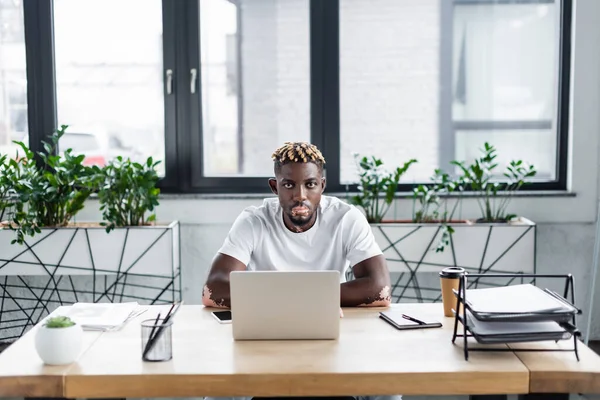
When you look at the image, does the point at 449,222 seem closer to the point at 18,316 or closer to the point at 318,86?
the point at 318,86

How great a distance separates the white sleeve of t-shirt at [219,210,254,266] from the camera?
2482 millimetres

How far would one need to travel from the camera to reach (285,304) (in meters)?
1.87

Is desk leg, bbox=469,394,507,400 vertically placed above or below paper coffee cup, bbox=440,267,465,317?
below

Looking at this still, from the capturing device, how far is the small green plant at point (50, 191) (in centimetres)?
348

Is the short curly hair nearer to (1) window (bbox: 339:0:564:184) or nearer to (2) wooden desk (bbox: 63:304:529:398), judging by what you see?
(2) wooden desk (bbox: 63:304:529:398)

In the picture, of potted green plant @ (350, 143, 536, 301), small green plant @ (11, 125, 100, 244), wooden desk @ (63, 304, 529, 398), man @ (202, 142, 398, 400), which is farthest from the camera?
potted green plant @ (350, 143, 536, 301)

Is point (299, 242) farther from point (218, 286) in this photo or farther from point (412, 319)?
point (412, 319)

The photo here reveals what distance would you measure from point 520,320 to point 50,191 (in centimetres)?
245

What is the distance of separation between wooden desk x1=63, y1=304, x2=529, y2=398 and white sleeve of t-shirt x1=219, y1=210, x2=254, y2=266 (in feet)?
2.13

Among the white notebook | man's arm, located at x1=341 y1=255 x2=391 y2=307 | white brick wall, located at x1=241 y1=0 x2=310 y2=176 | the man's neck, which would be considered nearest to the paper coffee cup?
the white notebook

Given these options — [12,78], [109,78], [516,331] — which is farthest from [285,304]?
[12,78]

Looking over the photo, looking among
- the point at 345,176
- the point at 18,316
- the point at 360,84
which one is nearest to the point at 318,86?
the point at 360,84

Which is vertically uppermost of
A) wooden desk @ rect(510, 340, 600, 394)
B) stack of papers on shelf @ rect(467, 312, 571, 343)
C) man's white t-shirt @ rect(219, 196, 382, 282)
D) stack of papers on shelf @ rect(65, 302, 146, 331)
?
man's white t-shirt @ rect(219, 196, 382, 282)

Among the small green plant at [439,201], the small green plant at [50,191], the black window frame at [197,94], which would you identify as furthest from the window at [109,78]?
the small green plant at [439,201]
